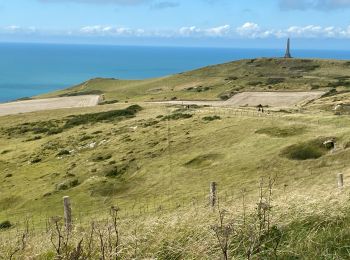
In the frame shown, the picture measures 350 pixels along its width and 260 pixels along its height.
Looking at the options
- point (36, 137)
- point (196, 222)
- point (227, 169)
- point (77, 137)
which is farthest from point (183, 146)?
point (196, 222)

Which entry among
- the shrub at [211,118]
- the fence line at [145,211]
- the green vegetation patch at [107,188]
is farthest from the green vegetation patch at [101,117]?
the fence line at [145,211]

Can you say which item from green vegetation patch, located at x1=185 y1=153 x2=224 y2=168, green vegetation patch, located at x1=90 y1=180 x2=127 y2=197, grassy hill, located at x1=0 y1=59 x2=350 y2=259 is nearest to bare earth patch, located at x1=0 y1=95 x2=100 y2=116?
grassy hill, located at x1=0 y1=59 x2=350 y2=259

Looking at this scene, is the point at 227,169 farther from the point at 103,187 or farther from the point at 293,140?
the point at 103,187

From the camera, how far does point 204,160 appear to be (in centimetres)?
4109

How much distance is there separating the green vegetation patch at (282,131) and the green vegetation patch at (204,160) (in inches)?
254

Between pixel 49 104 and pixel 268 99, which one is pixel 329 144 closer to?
pixel 268 99

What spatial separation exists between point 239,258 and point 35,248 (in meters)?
3.48

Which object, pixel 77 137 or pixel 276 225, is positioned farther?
pixel 77 137

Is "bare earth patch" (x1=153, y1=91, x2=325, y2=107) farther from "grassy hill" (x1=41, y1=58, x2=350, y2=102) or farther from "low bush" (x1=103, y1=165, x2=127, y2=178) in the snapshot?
"low bush" (x1=103, y1=165, x2=127, y2=178)

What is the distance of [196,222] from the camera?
8.76 metres

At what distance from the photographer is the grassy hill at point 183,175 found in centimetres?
782

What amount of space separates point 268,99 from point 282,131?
170 ft

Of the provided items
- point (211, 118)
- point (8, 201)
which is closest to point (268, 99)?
point (211, 118)

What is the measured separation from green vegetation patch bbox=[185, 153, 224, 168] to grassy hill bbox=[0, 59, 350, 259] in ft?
0.29
